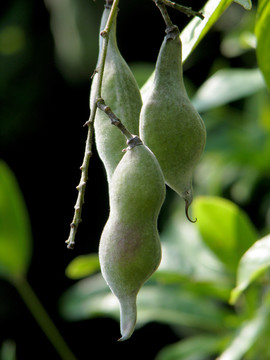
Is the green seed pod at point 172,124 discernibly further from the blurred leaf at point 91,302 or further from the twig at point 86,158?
the blurred leaf at point 91,302

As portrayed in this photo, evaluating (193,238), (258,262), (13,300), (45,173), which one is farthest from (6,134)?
(258,262)

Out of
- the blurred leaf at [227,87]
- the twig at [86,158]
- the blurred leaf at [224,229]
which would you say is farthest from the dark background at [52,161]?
the twig at [86,158]

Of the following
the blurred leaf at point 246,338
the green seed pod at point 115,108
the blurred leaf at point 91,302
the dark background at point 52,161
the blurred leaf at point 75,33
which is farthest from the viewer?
the dark background at point 52,161

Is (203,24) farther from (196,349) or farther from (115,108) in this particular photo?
(196,349)

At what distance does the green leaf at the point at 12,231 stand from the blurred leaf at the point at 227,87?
56cm

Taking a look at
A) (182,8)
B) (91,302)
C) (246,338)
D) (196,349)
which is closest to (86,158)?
(182,8)

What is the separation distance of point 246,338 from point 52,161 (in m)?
1.79

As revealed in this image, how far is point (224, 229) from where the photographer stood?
4.56 ft

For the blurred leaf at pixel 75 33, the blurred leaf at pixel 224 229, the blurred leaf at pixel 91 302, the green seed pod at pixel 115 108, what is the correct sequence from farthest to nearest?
1. the blurred leaf at pixel 75 33
2. the blurred leaf at pixel 91 302
3. the blurred leaf at pixel 224 229
4. the green seed pod at pixel 115 108

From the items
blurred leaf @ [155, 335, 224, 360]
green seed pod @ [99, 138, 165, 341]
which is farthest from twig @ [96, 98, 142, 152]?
blurred leaf @ [155, 335, 224, 360]

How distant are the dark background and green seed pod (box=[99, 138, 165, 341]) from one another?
1.88m

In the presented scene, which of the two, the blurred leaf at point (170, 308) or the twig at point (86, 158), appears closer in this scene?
the twig at point (86, 158)

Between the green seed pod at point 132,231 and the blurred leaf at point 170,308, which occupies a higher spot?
the green seed pod at point 132,231

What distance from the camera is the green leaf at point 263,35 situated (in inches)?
34.9
